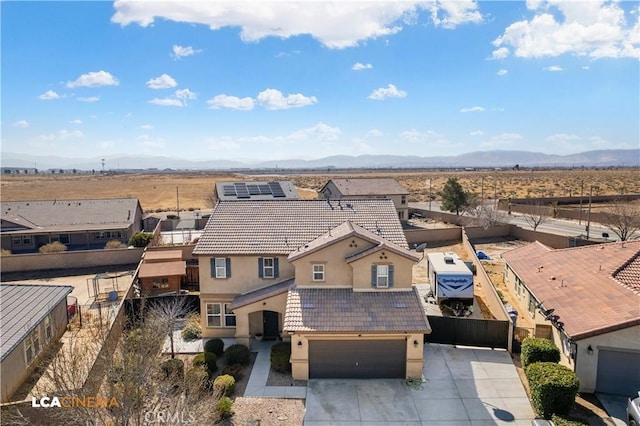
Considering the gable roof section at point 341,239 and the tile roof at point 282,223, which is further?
the tile roof at point 282,223

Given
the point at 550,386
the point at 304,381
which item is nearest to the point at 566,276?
the point at 550,386

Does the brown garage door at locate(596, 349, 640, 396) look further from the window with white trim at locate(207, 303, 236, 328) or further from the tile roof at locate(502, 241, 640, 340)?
the window with white trim at locate(207, 303, 236, 328)

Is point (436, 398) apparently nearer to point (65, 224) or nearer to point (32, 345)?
point (32, 345)

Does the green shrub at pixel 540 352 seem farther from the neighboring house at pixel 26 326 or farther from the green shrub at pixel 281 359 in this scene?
the neighboring house at pixel 26 326

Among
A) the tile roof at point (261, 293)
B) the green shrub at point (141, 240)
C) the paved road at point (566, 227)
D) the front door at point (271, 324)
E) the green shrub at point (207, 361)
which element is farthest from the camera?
the paved road at point (566, 227)

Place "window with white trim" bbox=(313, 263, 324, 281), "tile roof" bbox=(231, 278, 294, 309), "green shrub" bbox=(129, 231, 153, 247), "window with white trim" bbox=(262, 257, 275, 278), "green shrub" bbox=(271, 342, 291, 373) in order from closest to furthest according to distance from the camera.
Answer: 1. "green shrub" bbox=(271, 342, 291, 373)
2. "window with white trim" bbox=(313, 263, 324, 281)
3. "tile roof" bbox=(231, 278, 294, 309)
4. "window with white trim" bbox=(262, 257, 275, 278)
5. "green shrub" bbox=(129, 231, 153, 247)

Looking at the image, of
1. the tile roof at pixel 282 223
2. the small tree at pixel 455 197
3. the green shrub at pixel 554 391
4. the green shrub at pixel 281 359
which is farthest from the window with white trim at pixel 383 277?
the small tree at pixel 455 197

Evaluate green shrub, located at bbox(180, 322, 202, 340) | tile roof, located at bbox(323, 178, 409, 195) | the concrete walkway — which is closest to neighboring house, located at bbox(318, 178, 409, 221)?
tile roof, located at bbox(323, 178, 409, 195)
